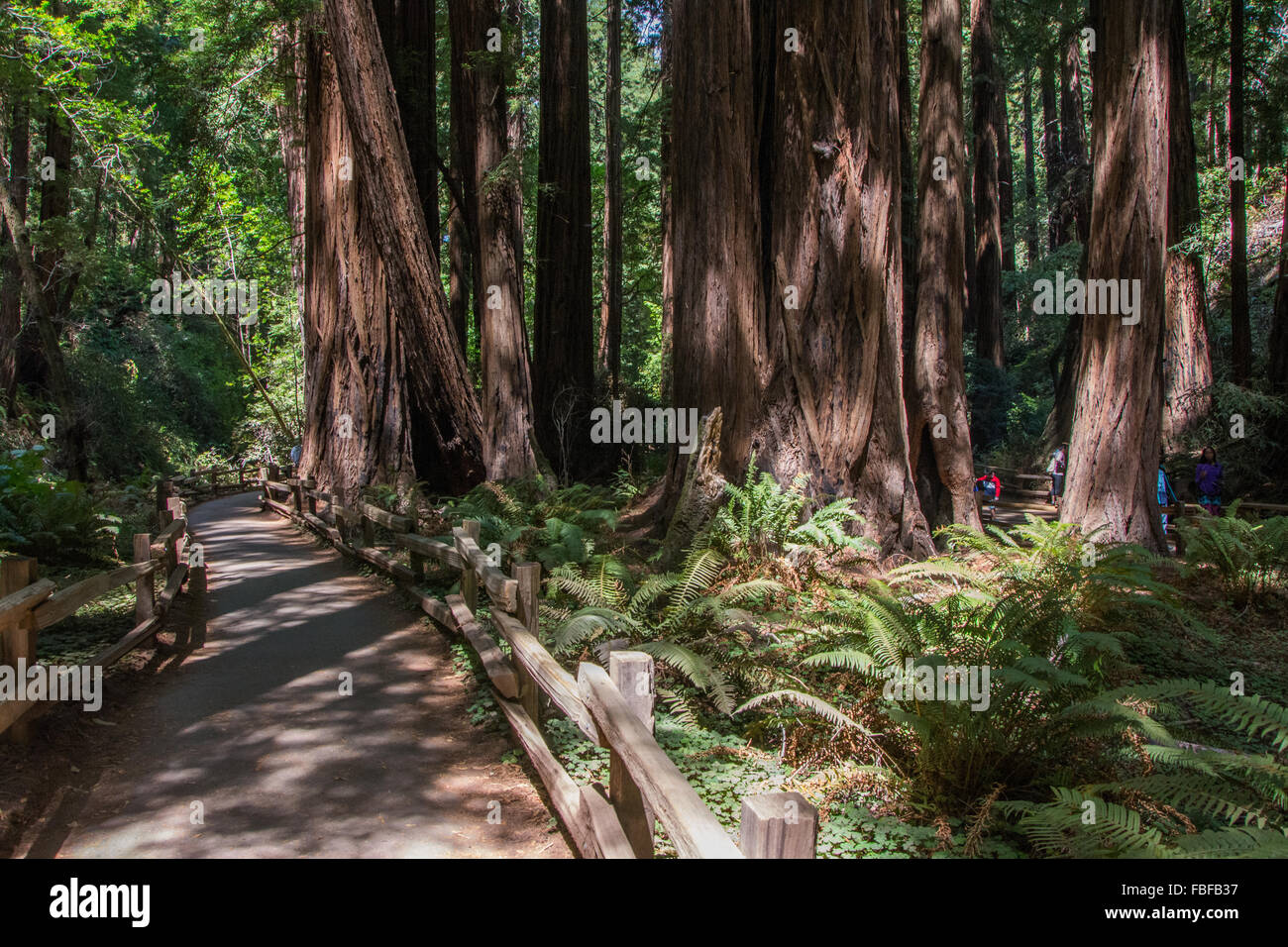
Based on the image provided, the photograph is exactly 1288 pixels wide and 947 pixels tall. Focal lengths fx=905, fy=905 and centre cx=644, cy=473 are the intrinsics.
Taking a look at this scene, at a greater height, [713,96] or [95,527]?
[713,96]

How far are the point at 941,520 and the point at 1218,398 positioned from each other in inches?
287

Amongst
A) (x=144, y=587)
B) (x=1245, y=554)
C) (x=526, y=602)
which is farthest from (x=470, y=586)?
(x=1245, y=554)

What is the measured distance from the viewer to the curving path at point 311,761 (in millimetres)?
4590

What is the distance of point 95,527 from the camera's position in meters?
12.0

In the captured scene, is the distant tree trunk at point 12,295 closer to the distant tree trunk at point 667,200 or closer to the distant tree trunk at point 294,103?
the distant tree trunk at point 294,103

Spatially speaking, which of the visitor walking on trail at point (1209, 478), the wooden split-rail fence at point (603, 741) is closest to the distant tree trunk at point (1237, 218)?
the visitor walking on trail at point (1209, 478)

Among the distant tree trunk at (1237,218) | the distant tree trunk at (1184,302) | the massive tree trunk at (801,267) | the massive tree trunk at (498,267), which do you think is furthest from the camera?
the distant tree trunk at (1184,302)

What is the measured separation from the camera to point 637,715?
384cm

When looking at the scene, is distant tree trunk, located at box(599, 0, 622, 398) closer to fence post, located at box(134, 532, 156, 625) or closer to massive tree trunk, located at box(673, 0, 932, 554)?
massive tree trunk, located at box(673, 0, 932, 554)

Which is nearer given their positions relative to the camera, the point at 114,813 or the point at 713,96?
the point at 114,813

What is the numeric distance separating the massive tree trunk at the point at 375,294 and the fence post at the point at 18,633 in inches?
339

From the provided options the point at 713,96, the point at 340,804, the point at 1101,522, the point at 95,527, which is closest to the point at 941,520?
the point at 1101,522
